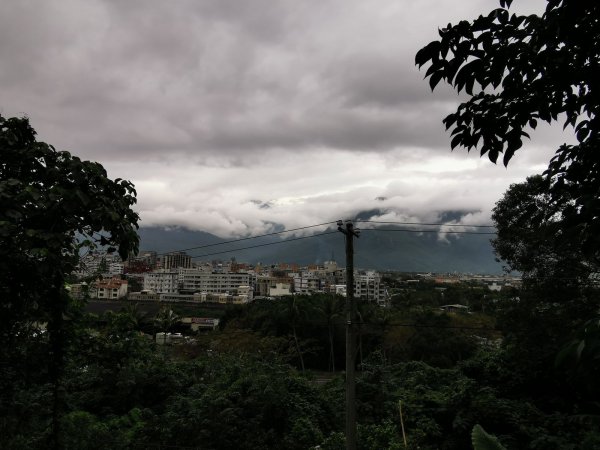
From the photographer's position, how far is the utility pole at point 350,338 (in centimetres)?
967

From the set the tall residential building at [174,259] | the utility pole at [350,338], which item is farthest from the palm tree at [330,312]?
the utility pole at [350,338]

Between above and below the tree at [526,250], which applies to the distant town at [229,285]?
below

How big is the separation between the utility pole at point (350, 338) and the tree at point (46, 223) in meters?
6.76

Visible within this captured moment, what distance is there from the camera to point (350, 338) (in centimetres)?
997

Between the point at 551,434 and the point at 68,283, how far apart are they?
13.1 meters

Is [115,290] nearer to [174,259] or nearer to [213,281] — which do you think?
[174,259]

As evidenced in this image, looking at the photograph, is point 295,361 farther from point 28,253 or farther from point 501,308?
point 28,253

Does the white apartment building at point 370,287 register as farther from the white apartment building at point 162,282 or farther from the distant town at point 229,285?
the white apartment building at point 162,282

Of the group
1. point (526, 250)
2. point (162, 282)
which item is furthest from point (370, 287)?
point (526, 250)

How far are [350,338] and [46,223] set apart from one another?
7797mm

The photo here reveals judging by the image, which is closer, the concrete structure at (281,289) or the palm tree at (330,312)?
the palm tree at (330,312)

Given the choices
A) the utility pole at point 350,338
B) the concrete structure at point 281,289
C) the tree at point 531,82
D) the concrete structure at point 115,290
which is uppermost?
the tree at point 531,82

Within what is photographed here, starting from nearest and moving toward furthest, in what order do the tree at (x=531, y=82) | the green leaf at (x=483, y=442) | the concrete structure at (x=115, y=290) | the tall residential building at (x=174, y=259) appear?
the tree at (x=531, y=82) < the green leaf at (x=483, y=442) < the tall residential building at (x=174, y=259) < the concrete structure at (x=115, y=290)

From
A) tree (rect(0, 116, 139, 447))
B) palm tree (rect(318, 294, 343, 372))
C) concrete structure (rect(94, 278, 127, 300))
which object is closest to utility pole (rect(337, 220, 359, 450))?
tree (rect(0, 116, 139, 447))
